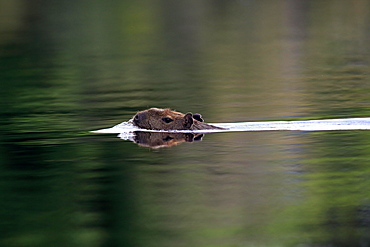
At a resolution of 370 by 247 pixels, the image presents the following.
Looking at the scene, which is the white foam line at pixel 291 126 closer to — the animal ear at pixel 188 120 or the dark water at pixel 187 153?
the animal ear at pixel 188 120

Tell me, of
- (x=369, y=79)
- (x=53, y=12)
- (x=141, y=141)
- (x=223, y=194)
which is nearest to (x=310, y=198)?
(x=223, y=194)

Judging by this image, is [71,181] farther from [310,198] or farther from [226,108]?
[226,108]

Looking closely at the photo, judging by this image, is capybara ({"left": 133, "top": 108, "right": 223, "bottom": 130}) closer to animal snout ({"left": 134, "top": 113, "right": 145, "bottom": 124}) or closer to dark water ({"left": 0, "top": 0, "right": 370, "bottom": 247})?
animal snout ({"left": 134, "top": 113, "right": 145, "bottom": 124})

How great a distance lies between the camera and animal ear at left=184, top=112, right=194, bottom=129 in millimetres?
16109

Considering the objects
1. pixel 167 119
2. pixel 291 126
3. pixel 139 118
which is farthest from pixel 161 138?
pixel 291 126

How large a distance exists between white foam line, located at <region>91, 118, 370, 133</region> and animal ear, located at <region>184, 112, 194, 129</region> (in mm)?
104

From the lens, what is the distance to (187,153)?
14102 mm

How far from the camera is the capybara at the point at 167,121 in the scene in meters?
16.4

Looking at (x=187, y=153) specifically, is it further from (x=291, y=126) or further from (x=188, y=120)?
(x=291, y=126)

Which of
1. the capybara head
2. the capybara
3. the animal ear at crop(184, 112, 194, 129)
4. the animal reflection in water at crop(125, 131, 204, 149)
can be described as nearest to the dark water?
the animal reflection in water at crop(125, 131, 204, 149)

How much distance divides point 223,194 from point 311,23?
4506 centimetres

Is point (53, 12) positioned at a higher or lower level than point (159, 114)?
higher

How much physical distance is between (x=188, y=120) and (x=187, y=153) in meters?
2.16

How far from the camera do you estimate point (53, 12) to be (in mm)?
75562
